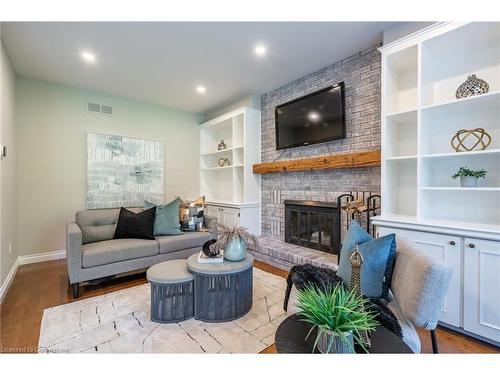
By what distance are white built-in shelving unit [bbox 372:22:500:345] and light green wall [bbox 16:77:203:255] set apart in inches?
160

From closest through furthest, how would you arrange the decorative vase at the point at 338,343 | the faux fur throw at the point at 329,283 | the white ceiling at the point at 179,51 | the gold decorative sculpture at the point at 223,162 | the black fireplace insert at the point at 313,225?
the decorative vase at the point at 338,343 → the faux fur throw at the point at 329,283 → the white ceiling at the point at 179,51 → the black fireplace insert at the point at 313,225 → the gold decorative sculpture at the point at 223,162

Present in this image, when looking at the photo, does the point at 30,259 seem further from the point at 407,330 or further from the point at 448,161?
the point at 448,161

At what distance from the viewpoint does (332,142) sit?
3.20m

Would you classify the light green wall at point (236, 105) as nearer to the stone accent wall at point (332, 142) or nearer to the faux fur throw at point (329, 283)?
the stone accent wall at point (332, 142)

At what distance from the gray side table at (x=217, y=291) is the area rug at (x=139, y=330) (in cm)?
7

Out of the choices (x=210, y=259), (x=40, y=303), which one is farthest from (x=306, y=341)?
(x=40, y=303)

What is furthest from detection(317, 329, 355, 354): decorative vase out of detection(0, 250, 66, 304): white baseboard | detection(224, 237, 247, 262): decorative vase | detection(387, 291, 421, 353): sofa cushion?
detection(0, 250, 66, 304): white baseboard

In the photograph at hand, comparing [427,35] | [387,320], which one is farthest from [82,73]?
[387,320]

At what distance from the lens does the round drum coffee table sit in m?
0.98

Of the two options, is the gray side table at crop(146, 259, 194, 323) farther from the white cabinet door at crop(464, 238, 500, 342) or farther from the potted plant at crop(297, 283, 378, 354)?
the white cabinet door at crop(464, 238, 500, 342)

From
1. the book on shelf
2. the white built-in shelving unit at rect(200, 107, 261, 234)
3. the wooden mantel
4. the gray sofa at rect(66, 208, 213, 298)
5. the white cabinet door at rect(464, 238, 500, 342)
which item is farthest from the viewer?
the white built-in shelving unit at rect(200, 107, 261, 234)

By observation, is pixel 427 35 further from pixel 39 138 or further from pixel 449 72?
pixel 39 138

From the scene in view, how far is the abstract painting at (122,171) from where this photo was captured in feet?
12.9

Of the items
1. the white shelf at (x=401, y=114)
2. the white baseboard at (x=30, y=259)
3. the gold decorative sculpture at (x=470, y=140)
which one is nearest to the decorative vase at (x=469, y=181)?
the gold decorative sculpture at (x=470, y=140)
